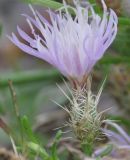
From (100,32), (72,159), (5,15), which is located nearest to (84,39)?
(100,32)

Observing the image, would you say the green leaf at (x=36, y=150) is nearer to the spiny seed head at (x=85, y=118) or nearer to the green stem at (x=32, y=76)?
the spiny seed head at (x=85, y=118)

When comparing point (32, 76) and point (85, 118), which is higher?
point (85, 118)

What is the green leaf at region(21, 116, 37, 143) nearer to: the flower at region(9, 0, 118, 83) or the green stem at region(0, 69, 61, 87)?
the flower at region(9, 0, 118, 83)

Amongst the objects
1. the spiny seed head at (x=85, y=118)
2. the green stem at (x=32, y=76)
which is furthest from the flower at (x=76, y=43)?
the green stem at (x=32, y=76)

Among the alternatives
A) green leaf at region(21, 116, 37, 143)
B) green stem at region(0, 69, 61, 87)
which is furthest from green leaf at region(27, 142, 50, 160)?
green stem at region(0, 69, 61, 87)

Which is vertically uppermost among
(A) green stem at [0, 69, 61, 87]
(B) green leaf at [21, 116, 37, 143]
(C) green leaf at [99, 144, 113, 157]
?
(B) green leaf at [21, 116, 37, 143]

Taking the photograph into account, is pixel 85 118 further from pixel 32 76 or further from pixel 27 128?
pixel 32 76

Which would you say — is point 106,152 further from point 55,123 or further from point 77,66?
point 55,123

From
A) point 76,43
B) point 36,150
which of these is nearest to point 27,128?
point 36,150
